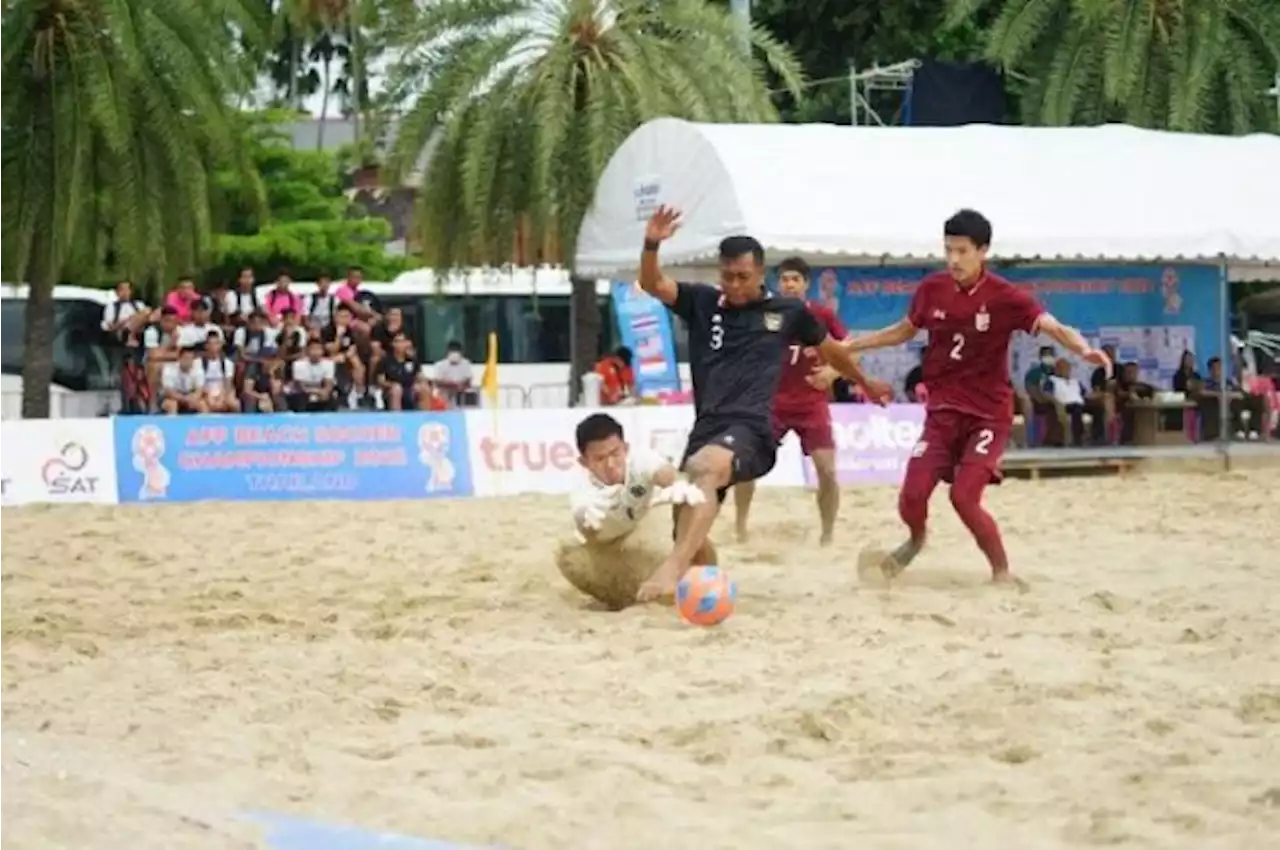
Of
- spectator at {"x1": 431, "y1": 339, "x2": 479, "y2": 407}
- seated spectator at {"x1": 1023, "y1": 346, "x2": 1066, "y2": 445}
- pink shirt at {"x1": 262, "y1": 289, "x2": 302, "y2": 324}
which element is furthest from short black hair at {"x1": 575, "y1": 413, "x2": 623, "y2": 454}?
spectator at {"x1": 431, "y1": 339, "x2": 479, "y2": 407}

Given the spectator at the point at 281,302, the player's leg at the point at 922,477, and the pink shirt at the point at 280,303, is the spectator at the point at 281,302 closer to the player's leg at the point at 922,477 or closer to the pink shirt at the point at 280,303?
the pink shirt at the point at 280,303

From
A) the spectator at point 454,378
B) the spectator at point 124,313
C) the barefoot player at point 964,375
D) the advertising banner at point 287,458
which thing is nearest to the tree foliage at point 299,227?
the spectator at point 454,378

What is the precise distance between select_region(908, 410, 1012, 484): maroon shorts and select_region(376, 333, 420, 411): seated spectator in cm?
1535

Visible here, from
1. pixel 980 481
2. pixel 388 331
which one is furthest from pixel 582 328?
pixel 980 481

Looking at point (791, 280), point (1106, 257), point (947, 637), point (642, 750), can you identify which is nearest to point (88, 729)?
point (642, 750)

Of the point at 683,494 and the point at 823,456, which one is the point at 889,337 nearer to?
the point at 683,494

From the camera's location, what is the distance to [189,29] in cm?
2441

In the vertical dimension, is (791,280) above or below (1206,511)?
above

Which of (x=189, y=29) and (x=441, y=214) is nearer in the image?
(x=189, y=29)

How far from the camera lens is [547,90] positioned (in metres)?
26.7

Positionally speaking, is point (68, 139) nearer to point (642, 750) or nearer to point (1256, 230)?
point (1256, 230)

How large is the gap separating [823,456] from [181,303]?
14.4 meters

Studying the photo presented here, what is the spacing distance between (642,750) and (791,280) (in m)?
6.61

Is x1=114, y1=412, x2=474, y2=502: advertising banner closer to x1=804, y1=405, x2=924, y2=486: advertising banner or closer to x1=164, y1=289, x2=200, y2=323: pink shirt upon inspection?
x1=804, y1=405, x2=924, y2=486: advertising banner
